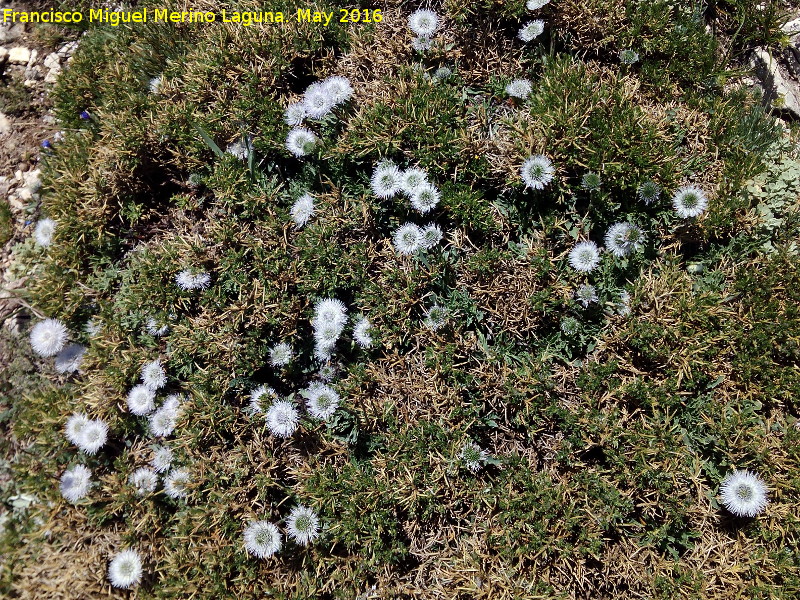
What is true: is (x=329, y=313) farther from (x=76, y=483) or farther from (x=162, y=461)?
(x=76, y=483)

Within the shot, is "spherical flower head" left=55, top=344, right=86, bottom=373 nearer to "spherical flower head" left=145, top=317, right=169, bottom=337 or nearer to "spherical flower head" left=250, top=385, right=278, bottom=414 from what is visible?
"spherical flower head" left=145, top=317, right=169, bottom=337

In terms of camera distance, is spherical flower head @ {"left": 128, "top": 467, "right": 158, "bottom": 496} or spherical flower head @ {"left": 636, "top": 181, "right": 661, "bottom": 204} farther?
spherical flower head @ {"left": 128, "top": 467, "right": 158, "bottom": 496}

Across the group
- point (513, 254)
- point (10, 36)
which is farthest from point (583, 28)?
point (10, 36)

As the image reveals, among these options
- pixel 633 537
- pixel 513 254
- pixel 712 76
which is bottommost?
pixel 633 537

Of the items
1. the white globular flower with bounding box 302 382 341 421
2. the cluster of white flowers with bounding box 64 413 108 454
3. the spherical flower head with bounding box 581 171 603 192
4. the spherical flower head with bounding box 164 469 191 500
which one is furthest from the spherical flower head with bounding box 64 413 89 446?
the spherical flower head with bounding box 581 171 603 192

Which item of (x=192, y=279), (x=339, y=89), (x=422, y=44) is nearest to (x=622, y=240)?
(x=422, y=44)

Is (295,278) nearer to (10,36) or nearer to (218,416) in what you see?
(218,416)
